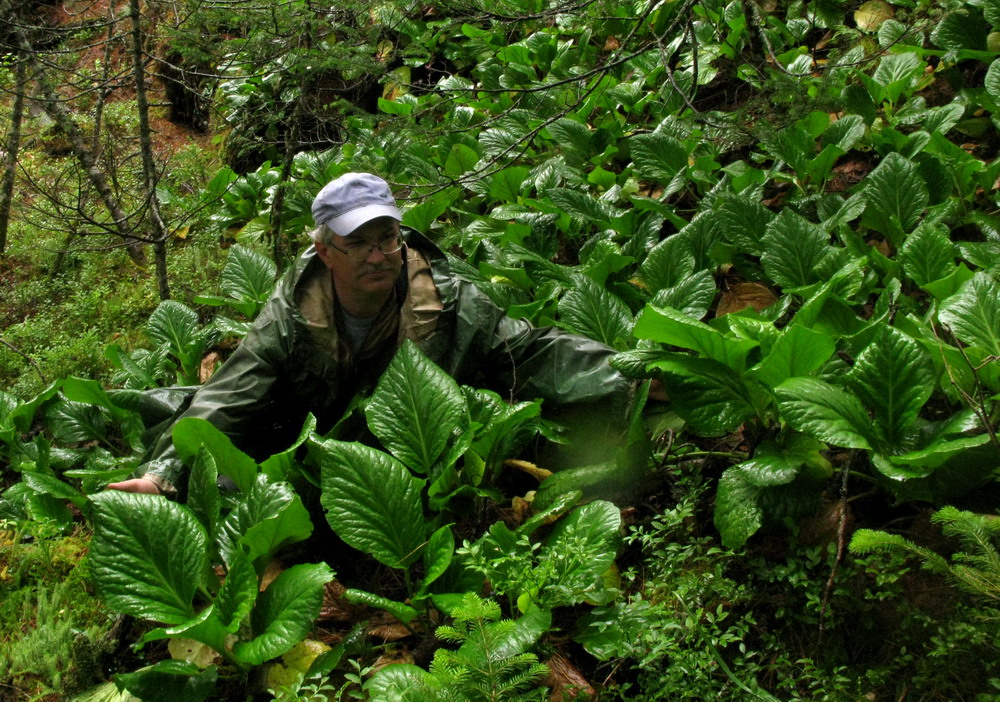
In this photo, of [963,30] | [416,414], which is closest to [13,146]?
[416,414]

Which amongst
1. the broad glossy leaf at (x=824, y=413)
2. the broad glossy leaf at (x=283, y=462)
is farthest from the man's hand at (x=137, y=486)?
the broad glossy leaf at (x=824, y=413)

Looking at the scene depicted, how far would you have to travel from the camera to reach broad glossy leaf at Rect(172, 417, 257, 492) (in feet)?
9.87

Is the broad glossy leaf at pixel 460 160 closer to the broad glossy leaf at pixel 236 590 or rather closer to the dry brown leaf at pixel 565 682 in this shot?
the broad glossy leaf at pixel 236 590

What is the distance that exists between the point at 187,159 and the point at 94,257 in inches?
95.1

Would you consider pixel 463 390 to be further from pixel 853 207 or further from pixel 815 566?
pixel 853 207

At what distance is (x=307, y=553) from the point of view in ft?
10.7

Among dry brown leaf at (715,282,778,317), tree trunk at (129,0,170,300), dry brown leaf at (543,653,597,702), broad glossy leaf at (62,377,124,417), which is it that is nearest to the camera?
dry brown leaf at (543,653,597,702)

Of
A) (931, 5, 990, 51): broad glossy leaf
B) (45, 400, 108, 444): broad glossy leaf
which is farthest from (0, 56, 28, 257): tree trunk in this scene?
(931, 5, 990, 51): broad glossy leaf

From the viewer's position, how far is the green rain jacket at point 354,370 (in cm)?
333

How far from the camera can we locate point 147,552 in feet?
8.77

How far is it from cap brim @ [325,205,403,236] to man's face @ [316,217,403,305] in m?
0.03

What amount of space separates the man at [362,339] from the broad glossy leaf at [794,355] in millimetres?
706

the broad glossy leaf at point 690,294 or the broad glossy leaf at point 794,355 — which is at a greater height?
the broad glossy leaf at point 794,355

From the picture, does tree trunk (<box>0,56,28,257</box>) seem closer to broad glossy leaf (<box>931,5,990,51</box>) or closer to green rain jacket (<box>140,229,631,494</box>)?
green rain jacket (<box>140,229,631,494</box>)
